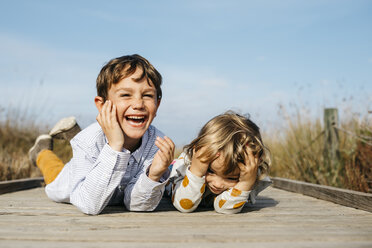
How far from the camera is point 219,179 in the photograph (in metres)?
2.87

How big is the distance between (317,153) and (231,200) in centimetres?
441

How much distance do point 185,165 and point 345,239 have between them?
1495mm

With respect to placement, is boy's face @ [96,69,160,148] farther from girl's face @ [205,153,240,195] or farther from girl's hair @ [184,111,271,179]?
girl's face @ [205,153,240,195]

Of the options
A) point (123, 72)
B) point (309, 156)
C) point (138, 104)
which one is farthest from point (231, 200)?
point (309, 156)

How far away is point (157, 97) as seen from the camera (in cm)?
322

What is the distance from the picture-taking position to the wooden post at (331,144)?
250 inches

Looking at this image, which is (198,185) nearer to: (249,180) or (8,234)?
(249,180)

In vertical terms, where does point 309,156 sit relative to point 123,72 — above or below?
below

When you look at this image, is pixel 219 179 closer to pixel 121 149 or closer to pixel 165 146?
pixel 165 146

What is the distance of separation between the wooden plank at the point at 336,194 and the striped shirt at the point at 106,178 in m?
1.69

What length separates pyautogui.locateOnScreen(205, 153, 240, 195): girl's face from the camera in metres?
2.80

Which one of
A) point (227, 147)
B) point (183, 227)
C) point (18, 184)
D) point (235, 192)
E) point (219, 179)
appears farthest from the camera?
point (18, 184)

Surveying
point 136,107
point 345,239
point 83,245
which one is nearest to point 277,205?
point 345,239

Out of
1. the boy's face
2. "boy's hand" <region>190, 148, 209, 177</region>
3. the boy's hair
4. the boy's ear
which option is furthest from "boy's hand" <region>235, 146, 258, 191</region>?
the boy's ear
